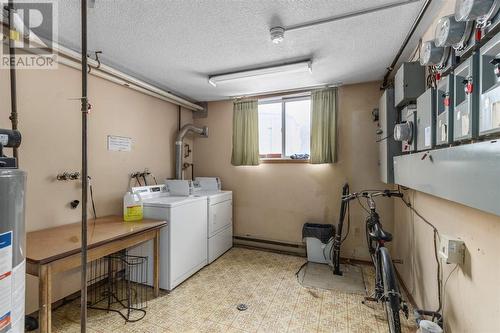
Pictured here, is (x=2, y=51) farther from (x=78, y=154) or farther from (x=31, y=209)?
(x=31, y=209)

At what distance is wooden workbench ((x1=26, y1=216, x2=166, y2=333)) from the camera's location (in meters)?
1.44

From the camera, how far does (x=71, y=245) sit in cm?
168

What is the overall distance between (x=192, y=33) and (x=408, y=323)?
3.05 meters

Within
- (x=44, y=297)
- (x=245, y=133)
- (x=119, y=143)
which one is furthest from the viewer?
(x=245, y=133)

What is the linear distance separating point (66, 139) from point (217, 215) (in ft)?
6.45

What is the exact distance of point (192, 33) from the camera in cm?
196

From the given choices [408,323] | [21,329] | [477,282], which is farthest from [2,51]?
[408,323]

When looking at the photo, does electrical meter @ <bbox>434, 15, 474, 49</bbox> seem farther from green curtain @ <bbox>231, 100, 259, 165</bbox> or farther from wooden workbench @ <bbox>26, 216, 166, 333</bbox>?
green curtain @ <bbox>231, 100, 259, 165</bbox>

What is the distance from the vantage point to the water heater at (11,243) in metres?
0.73

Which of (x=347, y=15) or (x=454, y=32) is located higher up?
(x=347, y=15)

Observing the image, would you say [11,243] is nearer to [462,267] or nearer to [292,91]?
[462,267]

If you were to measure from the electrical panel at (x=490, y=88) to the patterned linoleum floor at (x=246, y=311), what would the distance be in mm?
1750

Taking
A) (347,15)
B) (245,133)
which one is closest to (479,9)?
(347,15)

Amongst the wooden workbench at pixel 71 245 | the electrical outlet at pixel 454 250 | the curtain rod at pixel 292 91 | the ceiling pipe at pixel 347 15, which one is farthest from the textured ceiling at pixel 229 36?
the wooden workbench at pixel 71 245
